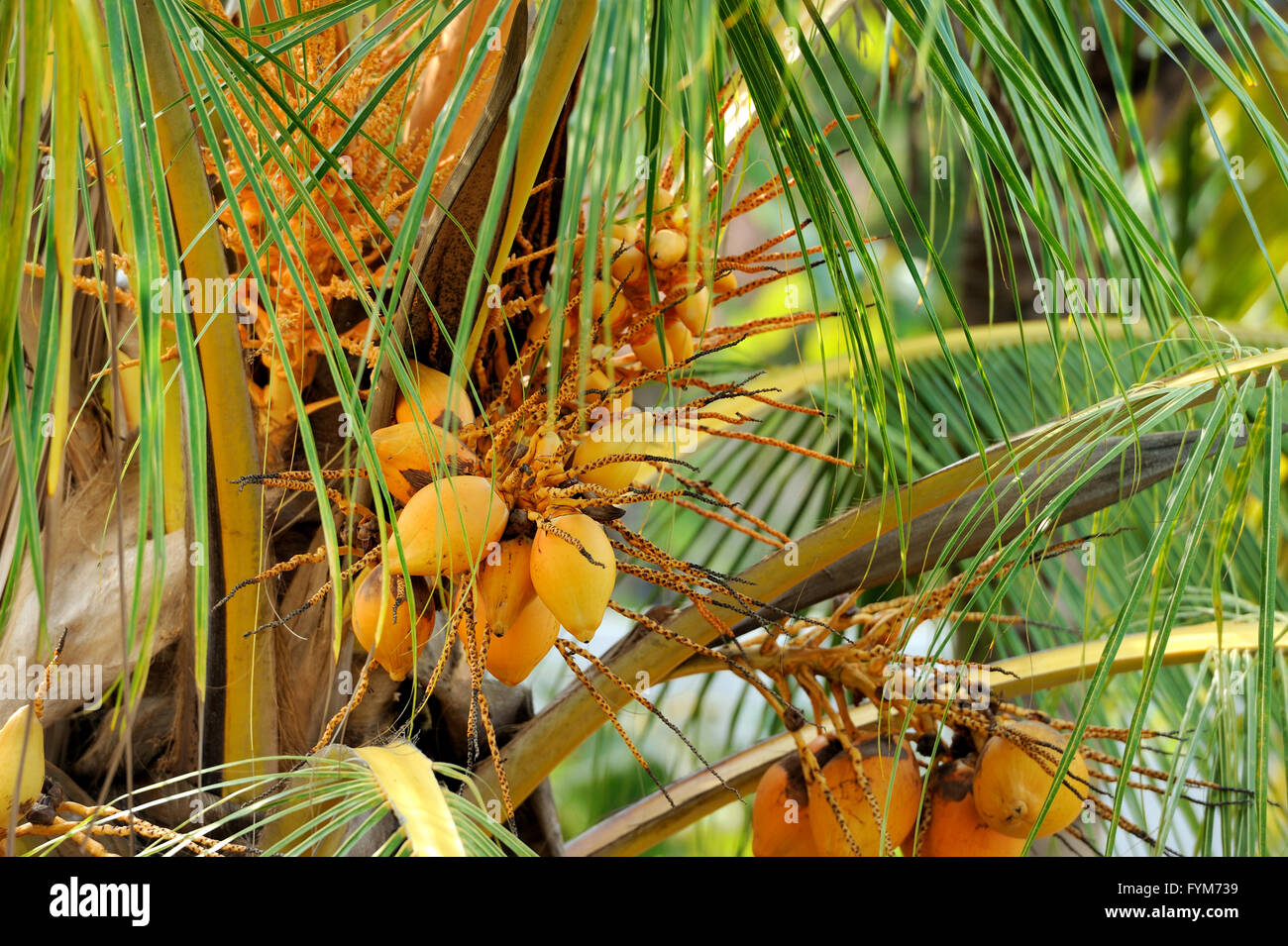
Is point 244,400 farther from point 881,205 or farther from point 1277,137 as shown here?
point 1277,137

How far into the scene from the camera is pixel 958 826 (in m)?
0.71

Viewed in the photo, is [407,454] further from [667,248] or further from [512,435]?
[667,248]

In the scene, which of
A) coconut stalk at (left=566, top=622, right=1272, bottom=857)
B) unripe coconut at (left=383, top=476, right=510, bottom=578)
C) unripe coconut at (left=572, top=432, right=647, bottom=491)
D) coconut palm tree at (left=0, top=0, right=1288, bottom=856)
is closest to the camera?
coconut palm tree at (left=0, top=0, right=1288, bottom=856)

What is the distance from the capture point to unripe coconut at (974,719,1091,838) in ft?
2.22

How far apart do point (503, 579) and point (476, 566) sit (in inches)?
2.0

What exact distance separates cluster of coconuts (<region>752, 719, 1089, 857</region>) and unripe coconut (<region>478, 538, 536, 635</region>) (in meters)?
0.24

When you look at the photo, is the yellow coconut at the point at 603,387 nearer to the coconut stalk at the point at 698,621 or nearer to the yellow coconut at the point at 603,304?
the yellow coconut at the point at 603,304

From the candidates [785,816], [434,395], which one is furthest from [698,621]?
[434,395]

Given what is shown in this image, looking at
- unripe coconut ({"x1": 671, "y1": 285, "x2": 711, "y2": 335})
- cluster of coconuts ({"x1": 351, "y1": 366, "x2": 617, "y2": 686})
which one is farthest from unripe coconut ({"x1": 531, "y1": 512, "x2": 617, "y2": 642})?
unripe coconut ({"x1": 671, "y1": 285, "x2": 711, "y2": 335})

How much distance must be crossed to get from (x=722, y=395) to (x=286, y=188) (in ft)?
0.98

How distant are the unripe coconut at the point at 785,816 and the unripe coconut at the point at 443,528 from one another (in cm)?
30

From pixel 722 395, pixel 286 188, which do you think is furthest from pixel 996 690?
pixel 286 188

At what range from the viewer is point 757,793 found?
750mm

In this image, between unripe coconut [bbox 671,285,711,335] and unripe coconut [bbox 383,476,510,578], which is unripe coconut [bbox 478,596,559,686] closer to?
unripe coconut [bbox 383,476,510,578]
